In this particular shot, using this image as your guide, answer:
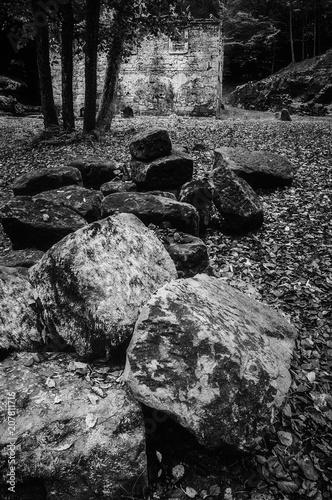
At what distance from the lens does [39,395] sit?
2.41 m

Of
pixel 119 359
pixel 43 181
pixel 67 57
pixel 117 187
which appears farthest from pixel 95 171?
pixel 67 57

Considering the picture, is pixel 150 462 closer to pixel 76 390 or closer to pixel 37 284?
pixel 76 390

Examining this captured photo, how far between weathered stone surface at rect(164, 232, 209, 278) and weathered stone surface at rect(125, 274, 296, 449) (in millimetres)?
1540

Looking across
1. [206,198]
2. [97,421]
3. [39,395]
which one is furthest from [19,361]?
[206,198]

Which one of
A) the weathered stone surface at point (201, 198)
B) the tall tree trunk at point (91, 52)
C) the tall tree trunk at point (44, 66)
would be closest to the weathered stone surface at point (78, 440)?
the weathered stone surface at point (201, 198)

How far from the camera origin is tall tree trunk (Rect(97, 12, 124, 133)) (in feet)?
36.8

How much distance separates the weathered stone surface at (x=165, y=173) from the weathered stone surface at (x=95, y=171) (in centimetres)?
90

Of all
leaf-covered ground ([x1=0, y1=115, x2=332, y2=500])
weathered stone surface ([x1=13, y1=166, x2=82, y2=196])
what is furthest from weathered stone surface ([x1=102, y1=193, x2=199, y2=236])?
weathered stone surface ([x1=13, y1=166, x2=82, y2=196])

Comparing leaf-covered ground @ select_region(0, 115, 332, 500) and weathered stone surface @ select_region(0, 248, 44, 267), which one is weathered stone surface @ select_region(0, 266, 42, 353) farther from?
→ leaf-covered ground @ select_region(0, 115, 332, 500)

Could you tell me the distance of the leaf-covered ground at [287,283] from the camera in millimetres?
2378

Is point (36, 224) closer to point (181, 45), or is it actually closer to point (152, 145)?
point (152, 145)

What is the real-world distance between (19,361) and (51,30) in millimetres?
13503

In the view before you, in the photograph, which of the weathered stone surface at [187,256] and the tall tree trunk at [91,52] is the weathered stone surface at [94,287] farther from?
the tall tree trunk at [91,52]

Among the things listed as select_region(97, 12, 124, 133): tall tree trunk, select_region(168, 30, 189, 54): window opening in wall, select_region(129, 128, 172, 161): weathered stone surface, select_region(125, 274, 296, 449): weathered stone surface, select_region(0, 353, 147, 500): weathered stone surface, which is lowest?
select_region(0, 353, 147, 500): weathered stone surface
